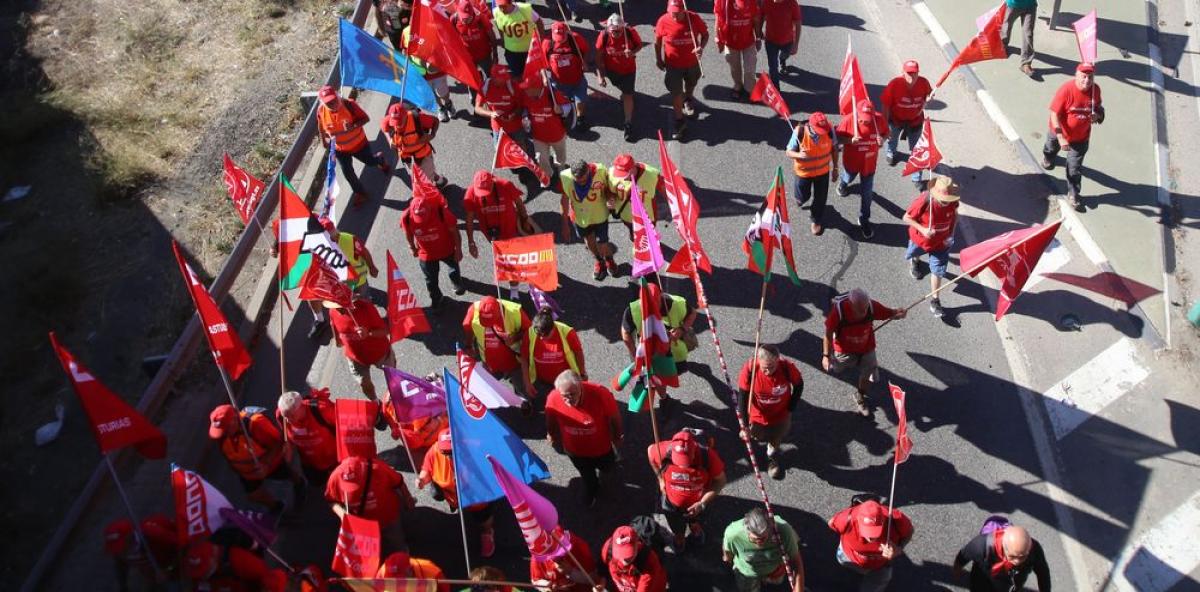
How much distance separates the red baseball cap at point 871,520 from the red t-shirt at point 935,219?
3761mm

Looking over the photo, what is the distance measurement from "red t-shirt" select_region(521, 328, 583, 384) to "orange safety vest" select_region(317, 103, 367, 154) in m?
4.47

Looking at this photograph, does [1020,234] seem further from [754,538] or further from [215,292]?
[215,292]

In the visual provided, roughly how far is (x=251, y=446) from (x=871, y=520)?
5481 millimetres

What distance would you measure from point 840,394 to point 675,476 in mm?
2872

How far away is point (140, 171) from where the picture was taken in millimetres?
14008

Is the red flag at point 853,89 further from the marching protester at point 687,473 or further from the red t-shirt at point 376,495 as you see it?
the red t-shirt at point 376,495

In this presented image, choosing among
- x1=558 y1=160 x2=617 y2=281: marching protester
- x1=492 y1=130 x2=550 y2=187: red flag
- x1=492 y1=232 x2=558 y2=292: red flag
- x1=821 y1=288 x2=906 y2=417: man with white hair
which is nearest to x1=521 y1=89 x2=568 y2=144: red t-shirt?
x1=492 y1=130 x2=550 y2=187: red flag

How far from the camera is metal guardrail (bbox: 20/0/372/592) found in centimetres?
928

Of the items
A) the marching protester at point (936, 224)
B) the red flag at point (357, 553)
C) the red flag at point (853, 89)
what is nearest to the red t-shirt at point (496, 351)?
the red flag at point (357, 553)

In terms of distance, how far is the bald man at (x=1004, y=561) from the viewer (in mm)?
6930

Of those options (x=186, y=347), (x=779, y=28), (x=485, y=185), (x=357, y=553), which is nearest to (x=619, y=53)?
(x=779, y=28)

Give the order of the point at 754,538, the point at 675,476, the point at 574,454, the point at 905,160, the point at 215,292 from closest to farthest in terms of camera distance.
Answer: the point at 754,538 → the point at 675,476 → the point at 574,454 → the point at 215,292 → the point at 905,160

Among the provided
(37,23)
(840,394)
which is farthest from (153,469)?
(37,23)

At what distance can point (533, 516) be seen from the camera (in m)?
6.98
